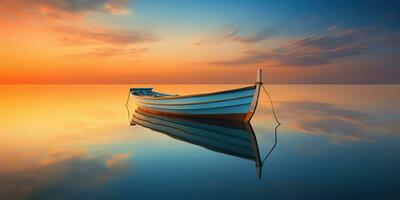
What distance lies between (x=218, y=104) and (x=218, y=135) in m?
3.30

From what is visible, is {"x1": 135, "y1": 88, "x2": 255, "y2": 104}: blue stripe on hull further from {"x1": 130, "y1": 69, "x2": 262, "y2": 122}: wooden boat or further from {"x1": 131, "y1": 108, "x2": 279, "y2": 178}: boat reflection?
{"x1": 131, "y1": 108, "x2": 279, "y2": 178}: boat reflection

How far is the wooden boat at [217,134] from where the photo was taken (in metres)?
11.1

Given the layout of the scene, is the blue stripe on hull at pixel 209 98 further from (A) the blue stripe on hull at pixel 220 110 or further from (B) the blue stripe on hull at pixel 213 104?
(A) the blue stripe on hull at pixel 220 110

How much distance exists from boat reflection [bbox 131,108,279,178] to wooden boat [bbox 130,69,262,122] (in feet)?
1.98

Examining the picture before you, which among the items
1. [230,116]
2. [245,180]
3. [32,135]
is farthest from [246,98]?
[32,135]

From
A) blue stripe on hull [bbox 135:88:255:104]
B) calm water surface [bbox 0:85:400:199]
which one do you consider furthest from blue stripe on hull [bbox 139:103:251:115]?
calm water surface [bbox 0:85:400:199]

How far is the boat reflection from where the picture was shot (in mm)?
10982

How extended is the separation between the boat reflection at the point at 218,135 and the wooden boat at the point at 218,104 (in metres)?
0.60

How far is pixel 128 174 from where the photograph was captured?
8.02m

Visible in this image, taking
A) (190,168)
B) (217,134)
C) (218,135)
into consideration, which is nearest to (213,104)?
(217,134)

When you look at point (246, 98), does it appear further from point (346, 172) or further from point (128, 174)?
point (128, 174)

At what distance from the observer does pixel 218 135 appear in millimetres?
14367

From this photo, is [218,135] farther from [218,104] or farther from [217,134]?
[218,104]

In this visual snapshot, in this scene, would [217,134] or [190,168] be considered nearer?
[190,168]
